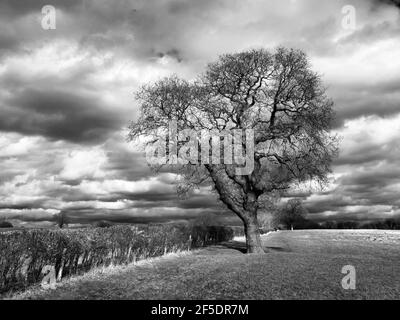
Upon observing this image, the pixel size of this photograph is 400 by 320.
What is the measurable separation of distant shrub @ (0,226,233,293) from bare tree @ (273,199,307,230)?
14424 centimetres

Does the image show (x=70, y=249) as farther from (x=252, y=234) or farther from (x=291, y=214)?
(x=291, y=214)

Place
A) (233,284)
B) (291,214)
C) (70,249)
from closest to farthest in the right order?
(233,284) < (70,249) < (291,214)

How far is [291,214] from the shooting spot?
571 feet

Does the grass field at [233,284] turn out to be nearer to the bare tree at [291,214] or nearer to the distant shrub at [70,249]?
the distant shrub at [70,249]

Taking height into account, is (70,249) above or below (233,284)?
above

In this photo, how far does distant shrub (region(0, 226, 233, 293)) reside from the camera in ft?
46.5

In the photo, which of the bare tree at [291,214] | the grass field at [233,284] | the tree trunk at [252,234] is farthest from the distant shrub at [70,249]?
the bare tree at [291,214]

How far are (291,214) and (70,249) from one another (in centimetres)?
16422

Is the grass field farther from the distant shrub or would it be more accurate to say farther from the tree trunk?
the tree trunk

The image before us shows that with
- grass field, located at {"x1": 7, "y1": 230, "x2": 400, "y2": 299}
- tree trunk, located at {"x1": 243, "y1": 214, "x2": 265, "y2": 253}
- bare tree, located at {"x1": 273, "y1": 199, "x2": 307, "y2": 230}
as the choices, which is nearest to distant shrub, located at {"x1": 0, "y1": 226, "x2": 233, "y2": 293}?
grass field, located at {"x1": 7, "y1": 230, "x2": 400, "y2": 299}

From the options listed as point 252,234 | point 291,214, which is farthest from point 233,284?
point 291,214
